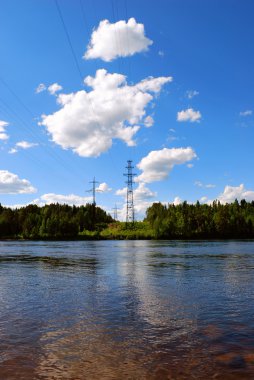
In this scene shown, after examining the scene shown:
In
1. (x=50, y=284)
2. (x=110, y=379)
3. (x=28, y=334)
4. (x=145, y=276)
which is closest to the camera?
(x=110, y=379)

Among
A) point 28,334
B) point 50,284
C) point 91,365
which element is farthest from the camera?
point 50,284

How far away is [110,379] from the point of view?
11.9 meters

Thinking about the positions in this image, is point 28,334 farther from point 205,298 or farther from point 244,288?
point 244,288

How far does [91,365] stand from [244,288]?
2099 cm

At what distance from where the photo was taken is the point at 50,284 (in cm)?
3416

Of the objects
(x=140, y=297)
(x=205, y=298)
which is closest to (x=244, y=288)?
(x=205, y=298)

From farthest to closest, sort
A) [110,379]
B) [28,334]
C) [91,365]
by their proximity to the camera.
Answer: [28,334] < [91,365] < [110,379]

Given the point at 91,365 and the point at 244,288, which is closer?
the point at 91,365

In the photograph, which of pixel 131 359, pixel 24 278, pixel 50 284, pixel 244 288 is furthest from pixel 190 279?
pixel 131 359

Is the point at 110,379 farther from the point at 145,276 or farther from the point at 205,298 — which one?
the point at 145,276

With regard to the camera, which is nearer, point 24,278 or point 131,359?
point 131,359

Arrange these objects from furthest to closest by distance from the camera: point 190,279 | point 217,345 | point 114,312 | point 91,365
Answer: point 190,279
point 114,312
point 217,345
point 91,365

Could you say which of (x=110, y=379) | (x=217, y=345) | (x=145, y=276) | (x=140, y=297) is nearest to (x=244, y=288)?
(x=140, y=297)

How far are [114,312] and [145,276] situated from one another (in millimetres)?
18276
